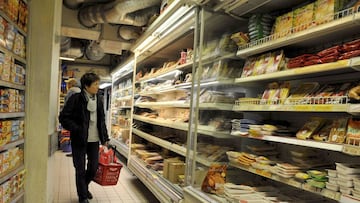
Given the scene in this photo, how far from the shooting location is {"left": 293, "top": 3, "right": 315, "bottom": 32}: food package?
1.83m

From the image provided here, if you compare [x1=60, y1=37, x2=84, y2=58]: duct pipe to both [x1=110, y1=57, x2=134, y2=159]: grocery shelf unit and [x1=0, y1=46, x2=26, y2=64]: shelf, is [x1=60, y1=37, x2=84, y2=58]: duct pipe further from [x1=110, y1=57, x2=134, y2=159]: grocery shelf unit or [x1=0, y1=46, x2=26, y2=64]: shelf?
[x1=0, y1=46, x2=26, y2=64]: shelf

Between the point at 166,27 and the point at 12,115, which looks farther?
the point at 166,27

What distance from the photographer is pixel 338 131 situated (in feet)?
5.34

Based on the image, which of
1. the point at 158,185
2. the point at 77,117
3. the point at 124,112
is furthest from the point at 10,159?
the point at 124,112

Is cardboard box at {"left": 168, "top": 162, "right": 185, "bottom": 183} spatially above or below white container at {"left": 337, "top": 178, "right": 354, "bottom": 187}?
below

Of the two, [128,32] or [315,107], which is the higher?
[128,32]

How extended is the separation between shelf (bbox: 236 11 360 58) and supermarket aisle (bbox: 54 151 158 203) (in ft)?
8.60

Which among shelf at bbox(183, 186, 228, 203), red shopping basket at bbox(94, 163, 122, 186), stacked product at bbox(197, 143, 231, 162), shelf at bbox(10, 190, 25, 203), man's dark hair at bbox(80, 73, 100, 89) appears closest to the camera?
shelf at bbox(183, 186, 228, 203)

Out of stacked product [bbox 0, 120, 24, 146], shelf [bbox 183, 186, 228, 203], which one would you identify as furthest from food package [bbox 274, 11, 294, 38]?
stacked product [bbox 0, 120, 24, 146]

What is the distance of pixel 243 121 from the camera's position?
2371 millimetres

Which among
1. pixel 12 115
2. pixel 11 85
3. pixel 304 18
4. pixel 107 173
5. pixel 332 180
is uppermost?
pixel 304 18

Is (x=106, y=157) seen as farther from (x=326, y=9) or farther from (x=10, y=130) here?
(x=326, y=9)

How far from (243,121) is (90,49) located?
5.55 m

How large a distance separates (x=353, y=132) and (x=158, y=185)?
2.29 m
